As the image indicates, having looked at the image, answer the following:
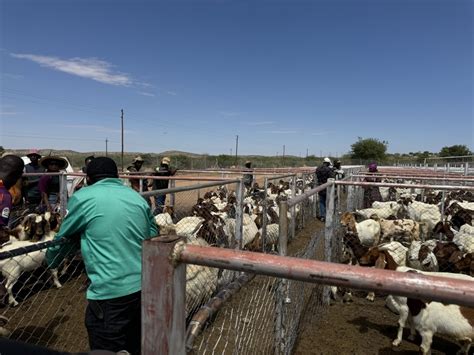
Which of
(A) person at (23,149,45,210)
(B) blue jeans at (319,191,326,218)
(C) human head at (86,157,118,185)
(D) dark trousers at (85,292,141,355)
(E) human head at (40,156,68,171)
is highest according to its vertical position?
(C) human head at (86,157,118,185)

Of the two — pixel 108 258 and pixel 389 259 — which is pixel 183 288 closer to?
pixel 108 258

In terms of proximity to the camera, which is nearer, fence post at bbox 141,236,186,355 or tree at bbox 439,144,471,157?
fence post at bbox 141,236,186,355

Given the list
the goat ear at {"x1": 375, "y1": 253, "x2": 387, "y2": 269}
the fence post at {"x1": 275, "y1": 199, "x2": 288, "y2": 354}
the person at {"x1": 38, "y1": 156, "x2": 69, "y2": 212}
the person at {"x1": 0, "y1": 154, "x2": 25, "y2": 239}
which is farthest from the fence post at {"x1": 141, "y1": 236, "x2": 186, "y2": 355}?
the person at {"x1": 38, "y1": 156, "x2": 69, "y2": 212}

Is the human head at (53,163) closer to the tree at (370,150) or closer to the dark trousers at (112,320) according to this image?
the dark trousers at (112,320)

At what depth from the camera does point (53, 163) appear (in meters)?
7.80

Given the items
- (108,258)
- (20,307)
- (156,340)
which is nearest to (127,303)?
(108,258)

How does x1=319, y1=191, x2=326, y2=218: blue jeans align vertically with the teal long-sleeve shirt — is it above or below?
below

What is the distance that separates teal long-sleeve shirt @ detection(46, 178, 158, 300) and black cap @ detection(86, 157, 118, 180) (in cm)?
11

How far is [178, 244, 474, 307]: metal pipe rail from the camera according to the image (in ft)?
3.14

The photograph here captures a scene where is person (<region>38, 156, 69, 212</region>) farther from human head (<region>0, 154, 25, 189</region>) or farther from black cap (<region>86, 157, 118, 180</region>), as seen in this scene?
black cap (<region>86, 157, 118, 180</region>)

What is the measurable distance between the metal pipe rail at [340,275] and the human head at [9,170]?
10.9 ft

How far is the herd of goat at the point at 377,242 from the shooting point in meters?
4.27

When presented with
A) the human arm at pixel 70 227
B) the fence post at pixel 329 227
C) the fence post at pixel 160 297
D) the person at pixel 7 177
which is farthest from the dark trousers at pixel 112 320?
the fence post at pixel 329 227

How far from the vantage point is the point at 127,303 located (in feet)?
8.93
